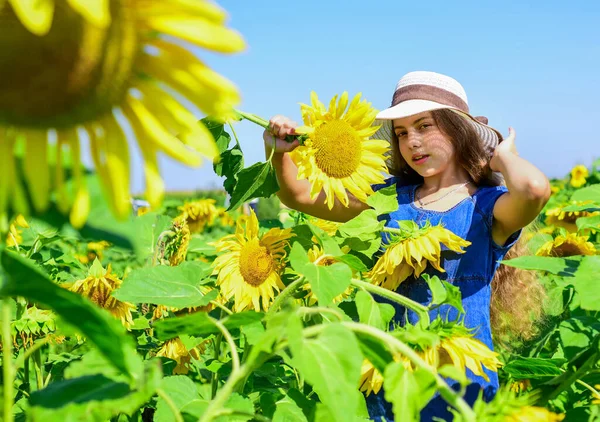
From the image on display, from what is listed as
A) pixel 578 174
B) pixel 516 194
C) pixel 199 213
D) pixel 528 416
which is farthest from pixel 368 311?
pixel 578 174

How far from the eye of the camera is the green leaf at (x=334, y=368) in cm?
58

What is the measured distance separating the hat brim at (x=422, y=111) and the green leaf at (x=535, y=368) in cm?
80

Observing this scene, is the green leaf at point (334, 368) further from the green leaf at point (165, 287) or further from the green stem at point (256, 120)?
the green stem at point (256, 120)

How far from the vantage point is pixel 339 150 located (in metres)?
1.58

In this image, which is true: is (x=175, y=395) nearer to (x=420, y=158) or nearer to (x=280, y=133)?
(x=280, y=133)

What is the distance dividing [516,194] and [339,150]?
451 millimetres

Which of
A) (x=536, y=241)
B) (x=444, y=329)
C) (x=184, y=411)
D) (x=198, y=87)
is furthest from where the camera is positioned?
(x=536, y=241)

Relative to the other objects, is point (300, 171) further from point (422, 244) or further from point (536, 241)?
point (536, 241)

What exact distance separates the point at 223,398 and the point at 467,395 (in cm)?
112

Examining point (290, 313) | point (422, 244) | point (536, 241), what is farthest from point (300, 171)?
point (536, 241)

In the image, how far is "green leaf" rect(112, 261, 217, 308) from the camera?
108cm

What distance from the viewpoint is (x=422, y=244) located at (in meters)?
1.50

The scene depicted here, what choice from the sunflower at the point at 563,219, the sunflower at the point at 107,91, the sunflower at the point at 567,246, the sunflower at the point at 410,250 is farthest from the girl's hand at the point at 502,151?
the sunflower at the point at 563,219

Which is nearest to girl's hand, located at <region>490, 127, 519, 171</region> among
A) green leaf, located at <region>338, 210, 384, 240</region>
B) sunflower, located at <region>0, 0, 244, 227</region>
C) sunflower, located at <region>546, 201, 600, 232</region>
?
Answer: green leaf, located at <region>338, 210, 384, 240</region>
